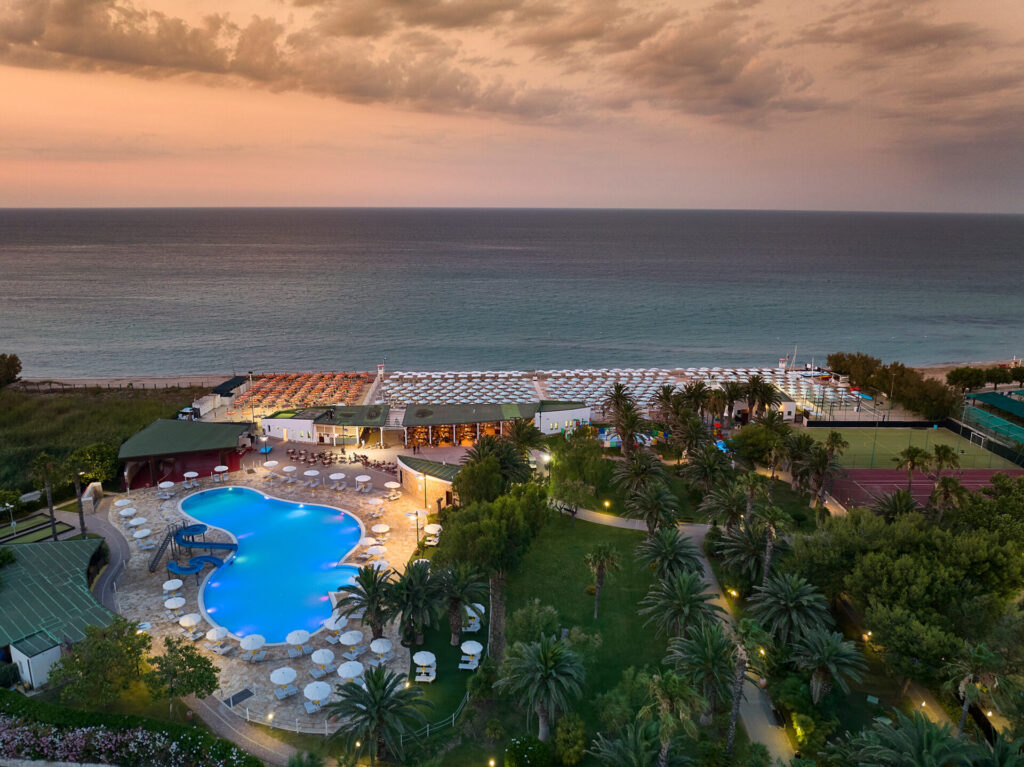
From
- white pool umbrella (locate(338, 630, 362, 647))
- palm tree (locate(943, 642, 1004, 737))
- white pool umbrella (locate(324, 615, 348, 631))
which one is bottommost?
white pool umbrella (locate(324, 615, 348, 631))

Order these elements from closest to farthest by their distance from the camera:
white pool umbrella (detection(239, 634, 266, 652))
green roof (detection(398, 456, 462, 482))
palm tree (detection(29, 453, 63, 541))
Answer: white pool umbrella (detection(239, 634, 266, 652))
palm tree (detection(29, 453, 63, 541))
green roof (detection(398, 456, 462, 482))

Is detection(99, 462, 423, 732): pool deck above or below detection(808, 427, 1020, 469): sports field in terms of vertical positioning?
below

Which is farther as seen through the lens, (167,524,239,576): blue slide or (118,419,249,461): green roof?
(118,419,249,461): green roof

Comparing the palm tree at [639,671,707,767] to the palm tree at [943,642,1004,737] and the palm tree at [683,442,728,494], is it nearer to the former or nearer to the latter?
the palm tree at [943,642,1004,737]

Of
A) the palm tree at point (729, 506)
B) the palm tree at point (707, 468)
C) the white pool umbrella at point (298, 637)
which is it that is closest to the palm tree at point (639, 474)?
the palm tree at point (707, 468)

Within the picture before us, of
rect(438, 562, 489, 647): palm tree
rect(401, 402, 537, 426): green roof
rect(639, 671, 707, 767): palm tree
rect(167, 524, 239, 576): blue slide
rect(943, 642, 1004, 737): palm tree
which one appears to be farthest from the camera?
rect(401, 402, 537, 426): green roof

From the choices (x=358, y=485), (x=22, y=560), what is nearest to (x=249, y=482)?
(x=358, y=485)

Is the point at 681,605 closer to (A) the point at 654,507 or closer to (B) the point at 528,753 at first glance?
(B) the point at 528,753

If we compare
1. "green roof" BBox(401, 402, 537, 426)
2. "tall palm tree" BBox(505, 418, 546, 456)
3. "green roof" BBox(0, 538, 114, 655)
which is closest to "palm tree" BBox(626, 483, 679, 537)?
"tall palm tree" BBox(505, 418, 546, 456)
